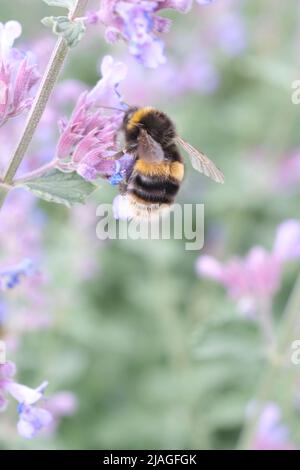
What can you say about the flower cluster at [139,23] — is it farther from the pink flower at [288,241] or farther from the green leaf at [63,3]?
the pink flower at [288,241]

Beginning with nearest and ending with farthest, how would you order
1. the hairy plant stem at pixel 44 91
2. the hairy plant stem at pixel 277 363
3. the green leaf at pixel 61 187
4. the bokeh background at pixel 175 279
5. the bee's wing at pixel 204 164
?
the hairy plant stem at pixel 44 91 < the green leaf at pixel 61 187 < the bee's wing at pixel 204 164 < the hairy plant stem at pixel 277 363 < the bokeh background at pixel 175 279

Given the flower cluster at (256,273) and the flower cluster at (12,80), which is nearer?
the flower cluster at (12,80)

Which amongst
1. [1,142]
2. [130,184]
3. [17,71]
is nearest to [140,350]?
[1,142]

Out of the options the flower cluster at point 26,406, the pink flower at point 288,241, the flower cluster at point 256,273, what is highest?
the pink flower at point 288,241

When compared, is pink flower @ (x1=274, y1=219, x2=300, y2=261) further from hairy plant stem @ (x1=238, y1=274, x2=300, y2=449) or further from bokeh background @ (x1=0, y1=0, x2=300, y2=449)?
bokeh background @ (x1=0, y1=0, x2=300, y2=449)

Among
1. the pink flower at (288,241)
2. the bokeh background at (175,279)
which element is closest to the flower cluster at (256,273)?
the pink flower at (288,241)

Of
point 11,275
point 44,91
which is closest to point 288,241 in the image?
point 11,275
